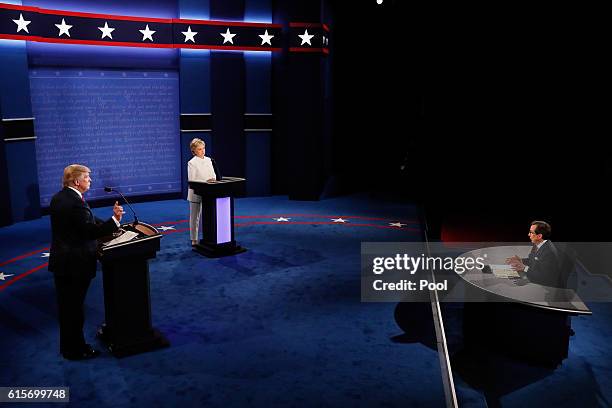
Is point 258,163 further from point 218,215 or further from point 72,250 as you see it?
A: point 72,250

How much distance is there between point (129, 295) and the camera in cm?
499

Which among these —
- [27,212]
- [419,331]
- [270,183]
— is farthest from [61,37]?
[419,331]

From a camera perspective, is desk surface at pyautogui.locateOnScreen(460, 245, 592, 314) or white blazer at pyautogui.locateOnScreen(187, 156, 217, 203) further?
white blazer at pyautogui.locateOnScreen(187, 156, 217, 203)

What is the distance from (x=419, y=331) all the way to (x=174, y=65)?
791cm

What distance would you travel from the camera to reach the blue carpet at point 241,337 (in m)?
4.40

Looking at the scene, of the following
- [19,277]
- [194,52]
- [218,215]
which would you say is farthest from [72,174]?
[194,52]

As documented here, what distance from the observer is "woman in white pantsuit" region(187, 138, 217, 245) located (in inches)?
307

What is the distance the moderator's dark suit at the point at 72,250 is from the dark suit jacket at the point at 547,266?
3.64 m

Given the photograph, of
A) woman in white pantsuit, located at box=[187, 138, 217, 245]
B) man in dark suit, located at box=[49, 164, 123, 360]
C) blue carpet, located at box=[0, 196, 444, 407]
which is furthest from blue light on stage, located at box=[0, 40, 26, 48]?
man in dark suit, located at box=[49, 164, 123, 360]

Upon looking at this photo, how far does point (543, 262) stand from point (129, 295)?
11.9 ft

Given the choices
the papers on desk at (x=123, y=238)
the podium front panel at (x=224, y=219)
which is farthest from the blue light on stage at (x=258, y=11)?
the papers on desk at (x=123, y=238)

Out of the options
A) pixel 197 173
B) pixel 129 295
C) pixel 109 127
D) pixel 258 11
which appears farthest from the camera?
pixel 258 11

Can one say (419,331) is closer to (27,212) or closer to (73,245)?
(73,245)

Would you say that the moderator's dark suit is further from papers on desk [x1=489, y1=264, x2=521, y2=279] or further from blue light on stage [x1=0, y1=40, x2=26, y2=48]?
blue light on stage [x1=0, y1=40, x2=26, y2=48]
